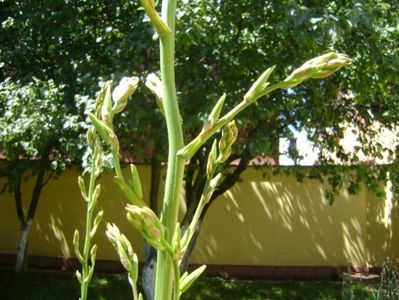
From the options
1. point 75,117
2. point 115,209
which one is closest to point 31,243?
point 115,209

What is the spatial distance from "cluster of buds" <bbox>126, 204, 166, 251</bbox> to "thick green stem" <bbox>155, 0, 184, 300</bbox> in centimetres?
4

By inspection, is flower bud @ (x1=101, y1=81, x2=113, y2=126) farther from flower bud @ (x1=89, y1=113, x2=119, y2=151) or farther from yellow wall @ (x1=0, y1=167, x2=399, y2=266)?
yellow wall @ (x1=0, y1=167, x2=399, y2=266)

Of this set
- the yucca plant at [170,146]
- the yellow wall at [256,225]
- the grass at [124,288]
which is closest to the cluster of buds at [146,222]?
the yucca plant at [170,146]

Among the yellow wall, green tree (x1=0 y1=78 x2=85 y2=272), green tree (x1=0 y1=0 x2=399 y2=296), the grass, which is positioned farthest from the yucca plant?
the yellow wall

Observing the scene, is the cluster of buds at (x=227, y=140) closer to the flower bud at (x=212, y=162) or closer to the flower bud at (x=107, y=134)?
the flower bud at (x=212, y=162)

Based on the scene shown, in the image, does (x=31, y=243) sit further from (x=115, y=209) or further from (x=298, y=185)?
(x=298, y=185)

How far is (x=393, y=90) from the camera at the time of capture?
6.36 m

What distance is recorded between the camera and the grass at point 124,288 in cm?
779

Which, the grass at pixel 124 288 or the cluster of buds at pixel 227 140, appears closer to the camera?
the cluster of buds at pixel 227 140

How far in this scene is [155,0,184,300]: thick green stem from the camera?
0.65 metres

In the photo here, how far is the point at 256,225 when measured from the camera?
33.1 feet

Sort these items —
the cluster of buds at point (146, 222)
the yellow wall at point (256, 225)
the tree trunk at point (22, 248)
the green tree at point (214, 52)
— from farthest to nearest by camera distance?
the yellow wall at point (256, 225), the tree trunk at point (22, 248), the green tree at point (214, 52), the cluster of buds at point (146, 222)

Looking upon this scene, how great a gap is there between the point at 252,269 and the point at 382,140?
325 cm

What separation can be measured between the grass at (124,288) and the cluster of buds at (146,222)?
278 inches
